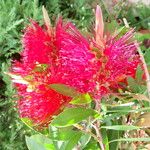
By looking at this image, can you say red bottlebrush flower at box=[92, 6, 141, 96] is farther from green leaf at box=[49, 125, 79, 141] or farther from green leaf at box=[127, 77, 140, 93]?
green leaf at box=[49, 125, 79, 141]

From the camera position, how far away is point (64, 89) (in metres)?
0.74

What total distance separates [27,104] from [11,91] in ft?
3.27

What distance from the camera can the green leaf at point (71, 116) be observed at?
2.49ft

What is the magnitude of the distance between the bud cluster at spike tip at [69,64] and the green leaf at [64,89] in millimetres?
11

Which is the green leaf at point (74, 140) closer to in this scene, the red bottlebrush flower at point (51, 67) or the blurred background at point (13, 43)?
the red bottlebrush flower at point (51, 67)

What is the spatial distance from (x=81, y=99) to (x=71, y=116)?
4 centimetres

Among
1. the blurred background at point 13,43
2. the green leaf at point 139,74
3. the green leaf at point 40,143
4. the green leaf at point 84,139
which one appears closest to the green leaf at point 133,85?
the green leaf at point 139,74

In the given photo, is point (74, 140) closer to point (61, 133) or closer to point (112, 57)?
point (61, 133)

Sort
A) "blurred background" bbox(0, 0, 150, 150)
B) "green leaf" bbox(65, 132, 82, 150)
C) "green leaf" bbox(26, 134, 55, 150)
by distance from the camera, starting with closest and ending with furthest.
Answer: "green leaf" bbox(65, 132, 82, 150) → "green leaf" bbox(26, 134, 55, 150) → "blurred background" bbox(0, 0, 150, 150)

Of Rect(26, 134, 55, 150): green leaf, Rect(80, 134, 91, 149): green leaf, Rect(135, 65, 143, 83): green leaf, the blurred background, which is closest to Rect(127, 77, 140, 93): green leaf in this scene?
Rect(135, 65, 143, 83): green leaf

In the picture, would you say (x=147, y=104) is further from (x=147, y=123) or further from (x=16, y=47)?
(x=16, y=47)

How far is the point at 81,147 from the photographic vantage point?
0.90 meters

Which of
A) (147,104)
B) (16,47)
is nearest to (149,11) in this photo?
(16,47)

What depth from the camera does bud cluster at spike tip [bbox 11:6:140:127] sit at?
73cm
